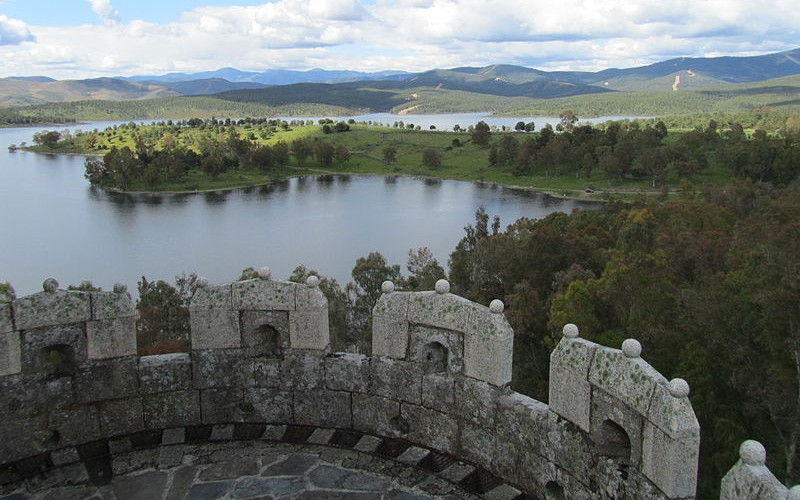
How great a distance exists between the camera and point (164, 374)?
8.37 metres

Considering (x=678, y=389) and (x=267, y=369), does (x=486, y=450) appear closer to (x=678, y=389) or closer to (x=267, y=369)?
(x=678, y=389)

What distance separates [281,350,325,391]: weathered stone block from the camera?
8.38 meters

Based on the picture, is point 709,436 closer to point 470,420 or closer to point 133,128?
point 470,420

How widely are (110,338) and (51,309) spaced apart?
0.76 meters

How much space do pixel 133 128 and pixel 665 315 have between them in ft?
640

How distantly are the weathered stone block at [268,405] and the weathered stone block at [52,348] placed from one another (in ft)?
6.86

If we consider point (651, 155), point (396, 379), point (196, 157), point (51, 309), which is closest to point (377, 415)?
point (396, 379)

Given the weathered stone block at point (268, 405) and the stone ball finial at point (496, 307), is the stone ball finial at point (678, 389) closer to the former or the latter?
the stone ball finial at point (496, 307)

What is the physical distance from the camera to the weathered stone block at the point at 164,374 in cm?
832

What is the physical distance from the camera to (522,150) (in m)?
118

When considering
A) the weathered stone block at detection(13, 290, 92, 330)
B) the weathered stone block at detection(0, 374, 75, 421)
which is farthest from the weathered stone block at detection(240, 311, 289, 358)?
the weathered stone block at detection(0, 374, 75, 421)

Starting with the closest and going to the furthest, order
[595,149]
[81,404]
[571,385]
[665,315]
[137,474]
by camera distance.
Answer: [571,385]
[137,474]
[81,404]
[665,315]
[595,149]

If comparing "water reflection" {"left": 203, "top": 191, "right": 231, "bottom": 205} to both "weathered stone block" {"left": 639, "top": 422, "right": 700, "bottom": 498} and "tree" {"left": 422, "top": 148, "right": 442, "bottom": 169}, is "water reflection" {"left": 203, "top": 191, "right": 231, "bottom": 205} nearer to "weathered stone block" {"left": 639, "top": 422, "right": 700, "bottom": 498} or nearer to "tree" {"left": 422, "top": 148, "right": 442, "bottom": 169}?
"tree" {"left": 422, "top": 148, "right": 442, "bottom": 169}

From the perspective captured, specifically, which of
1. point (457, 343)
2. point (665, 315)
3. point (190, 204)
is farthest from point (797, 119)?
point (457, 343)
